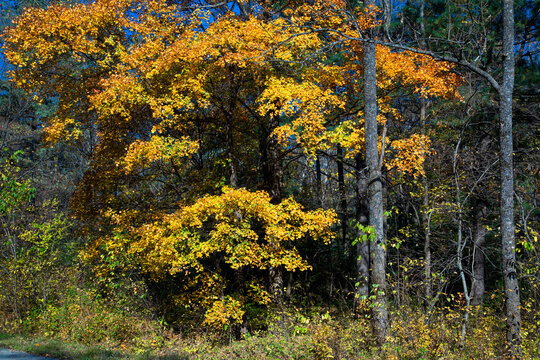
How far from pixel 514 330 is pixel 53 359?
855cm

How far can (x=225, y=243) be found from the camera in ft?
31.8

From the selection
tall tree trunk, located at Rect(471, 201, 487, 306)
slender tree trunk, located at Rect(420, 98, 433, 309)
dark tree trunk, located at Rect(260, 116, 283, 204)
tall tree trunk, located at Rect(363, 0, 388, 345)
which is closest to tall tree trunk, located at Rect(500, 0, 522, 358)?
tall tree trunk, located at Rect(363, 0, 388, 345)

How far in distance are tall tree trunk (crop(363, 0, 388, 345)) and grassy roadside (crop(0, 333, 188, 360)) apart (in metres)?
4.45

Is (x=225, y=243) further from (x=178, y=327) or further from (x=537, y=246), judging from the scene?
(x=537, y=246)

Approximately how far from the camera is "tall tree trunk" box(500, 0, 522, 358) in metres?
5.82

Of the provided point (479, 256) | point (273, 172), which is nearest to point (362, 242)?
point (273, 172)

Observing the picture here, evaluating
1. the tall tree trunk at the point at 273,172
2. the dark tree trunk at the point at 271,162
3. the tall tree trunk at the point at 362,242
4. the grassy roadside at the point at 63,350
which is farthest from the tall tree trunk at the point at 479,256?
the grassy roadside at the point at 63,350

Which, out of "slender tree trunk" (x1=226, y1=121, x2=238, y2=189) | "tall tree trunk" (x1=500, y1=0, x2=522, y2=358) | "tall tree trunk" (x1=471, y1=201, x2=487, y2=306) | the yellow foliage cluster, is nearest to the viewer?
"tall tree trunk" (x1=500, y1=0, x2=522, y2=358)

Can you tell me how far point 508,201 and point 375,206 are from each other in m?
2.47

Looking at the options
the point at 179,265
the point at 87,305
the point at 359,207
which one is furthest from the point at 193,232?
the point at 359,207

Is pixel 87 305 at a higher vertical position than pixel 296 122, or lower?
lower

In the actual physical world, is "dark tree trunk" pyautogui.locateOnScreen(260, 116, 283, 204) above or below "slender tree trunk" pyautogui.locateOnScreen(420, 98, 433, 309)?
above

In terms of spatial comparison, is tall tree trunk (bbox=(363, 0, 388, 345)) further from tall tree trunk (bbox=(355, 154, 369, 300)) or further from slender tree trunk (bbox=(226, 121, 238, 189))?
slender tree trunk (bbox=(226, 121, 238, 189))

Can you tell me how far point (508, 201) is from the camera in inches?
236
